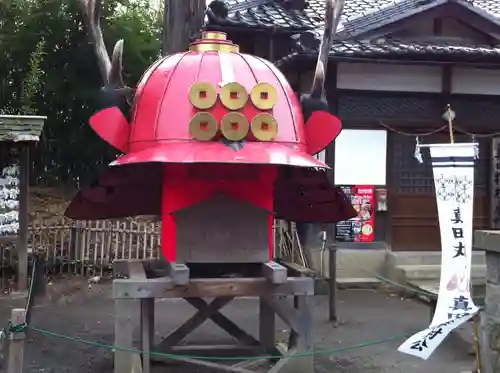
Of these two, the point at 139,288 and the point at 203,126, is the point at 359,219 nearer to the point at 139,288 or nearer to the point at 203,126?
the point at 139,288

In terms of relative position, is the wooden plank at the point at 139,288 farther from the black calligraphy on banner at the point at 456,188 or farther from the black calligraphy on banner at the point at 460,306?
the black calligraphy on banner at the point at 456,188

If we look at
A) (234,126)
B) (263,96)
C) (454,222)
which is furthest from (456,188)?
(234,126)

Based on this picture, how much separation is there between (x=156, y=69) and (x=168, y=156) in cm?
110

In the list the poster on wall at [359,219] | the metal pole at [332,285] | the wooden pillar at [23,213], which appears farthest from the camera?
the poster on wall at [359,219]

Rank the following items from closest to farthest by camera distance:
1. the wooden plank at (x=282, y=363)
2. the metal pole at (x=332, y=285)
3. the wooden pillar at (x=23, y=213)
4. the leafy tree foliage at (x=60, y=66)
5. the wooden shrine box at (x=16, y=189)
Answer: the wooden plank at (x=282, y=363) → the metal pole at (x=332, y=285) → the wooden shrine box at (x=16, y=189) → the wooden pillar at (x=23, y=213) → the leafy tree foliage at (x=60, y=66)

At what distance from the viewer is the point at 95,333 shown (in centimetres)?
809

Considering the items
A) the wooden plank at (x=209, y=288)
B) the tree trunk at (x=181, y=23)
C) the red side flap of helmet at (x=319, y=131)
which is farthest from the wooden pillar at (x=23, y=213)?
the red side flap of helmet at (x=319, y=131)

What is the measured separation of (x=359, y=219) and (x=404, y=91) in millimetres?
2285

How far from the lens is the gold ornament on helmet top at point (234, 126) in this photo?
4977 mm

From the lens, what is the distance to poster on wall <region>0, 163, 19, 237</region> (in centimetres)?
959

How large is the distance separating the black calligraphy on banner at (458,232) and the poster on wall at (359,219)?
478 cm

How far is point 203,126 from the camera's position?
499 cm

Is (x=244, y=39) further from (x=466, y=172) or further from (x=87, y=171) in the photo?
(x=466, y=172)

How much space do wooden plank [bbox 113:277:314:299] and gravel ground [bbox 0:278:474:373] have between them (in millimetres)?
1495
